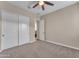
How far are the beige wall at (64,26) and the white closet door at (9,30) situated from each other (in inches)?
110

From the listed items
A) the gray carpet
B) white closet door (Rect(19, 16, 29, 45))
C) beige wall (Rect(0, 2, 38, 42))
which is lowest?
the gray carpet

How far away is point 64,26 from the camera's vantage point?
4.71 metres

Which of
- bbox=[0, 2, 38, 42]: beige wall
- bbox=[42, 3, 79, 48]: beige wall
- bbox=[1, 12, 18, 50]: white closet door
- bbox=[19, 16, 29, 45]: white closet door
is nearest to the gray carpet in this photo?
bbox=[1, 12, 18, 50]: white closet door

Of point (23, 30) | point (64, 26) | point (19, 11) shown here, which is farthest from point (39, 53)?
point (19, 11)

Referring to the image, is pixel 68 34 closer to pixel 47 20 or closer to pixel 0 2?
pixel 47 20

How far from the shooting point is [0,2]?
3445 mm

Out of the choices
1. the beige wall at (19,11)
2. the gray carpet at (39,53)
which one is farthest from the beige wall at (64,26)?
the beige wall at (19,11)

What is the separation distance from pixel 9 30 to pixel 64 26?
11.1ft

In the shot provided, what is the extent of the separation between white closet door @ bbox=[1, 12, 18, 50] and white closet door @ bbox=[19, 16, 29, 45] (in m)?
0.35

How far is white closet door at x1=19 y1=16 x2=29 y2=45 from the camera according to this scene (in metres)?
4.74

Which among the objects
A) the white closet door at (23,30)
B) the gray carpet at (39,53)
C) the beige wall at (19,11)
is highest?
the beige wall at (19,11)

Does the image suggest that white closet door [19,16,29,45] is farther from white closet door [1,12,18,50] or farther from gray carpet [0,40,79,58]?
gray carpet [0,40,79,58]

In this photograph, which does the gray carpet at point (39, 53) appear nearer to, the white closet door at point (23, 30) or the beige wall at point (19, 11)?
the white closet door at point (23, 30)

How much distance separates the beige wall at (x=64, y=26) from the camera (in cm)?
405
